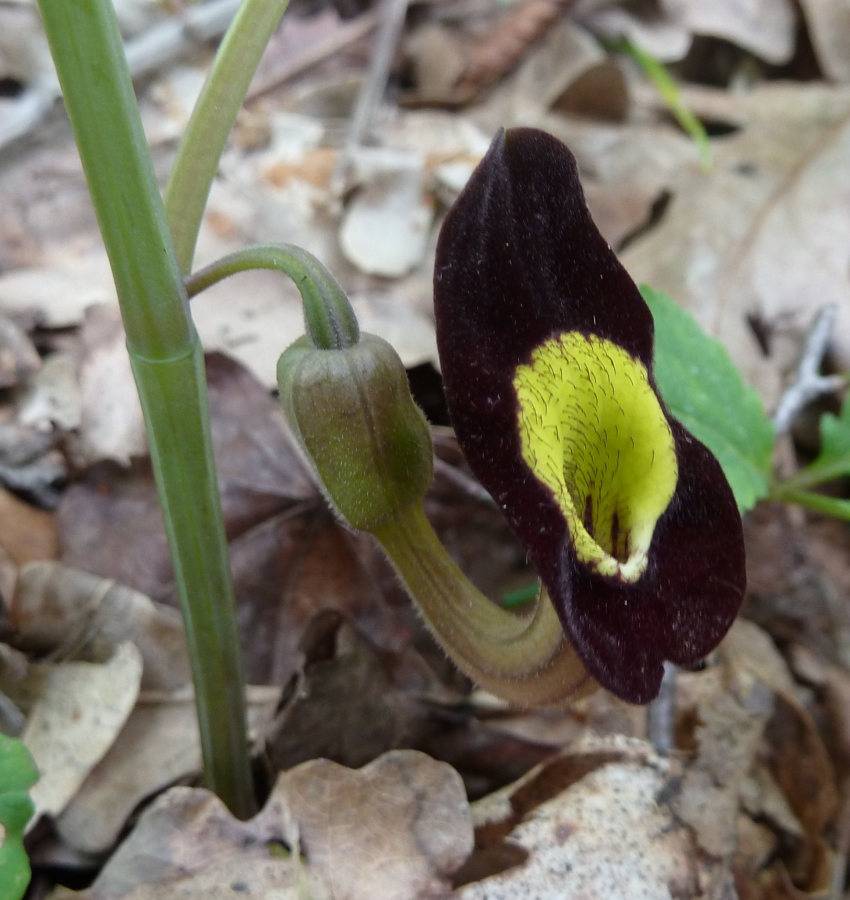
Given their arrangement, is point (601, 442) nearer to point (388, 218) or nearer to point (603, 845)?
point (603, 845)

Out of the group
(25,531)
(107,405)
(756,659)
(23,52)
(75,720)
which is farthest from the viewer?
(23,52)

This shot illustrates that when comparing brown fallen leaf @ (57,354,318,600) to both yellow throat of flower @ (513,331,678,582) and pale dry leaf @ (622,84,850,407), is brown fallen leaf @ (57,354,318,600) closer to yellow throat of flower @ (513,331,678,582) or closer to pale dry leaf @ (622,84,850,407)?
yellow throat of flower @ (513,331,678,582)

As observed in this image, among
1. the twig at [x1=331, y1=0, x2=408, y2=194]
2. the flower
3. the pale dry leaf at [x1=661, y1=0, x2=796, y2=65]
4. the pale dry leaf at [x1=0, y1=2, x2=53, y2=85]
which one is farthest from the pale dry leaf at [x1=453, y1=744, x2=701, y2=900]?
the pale dry leaf at [x1=661, y1=0, x2=796, y2=65]

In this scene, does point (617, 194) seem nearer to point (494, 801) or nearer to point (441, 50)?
point (441, 50)

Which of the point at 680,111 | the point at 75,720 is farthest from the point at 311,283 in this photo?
the point at 680,111

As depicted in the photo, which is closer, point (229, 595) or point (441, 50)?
point (229, 595)

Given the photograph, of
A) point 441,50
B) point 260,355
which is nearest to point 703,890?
point 260,355
